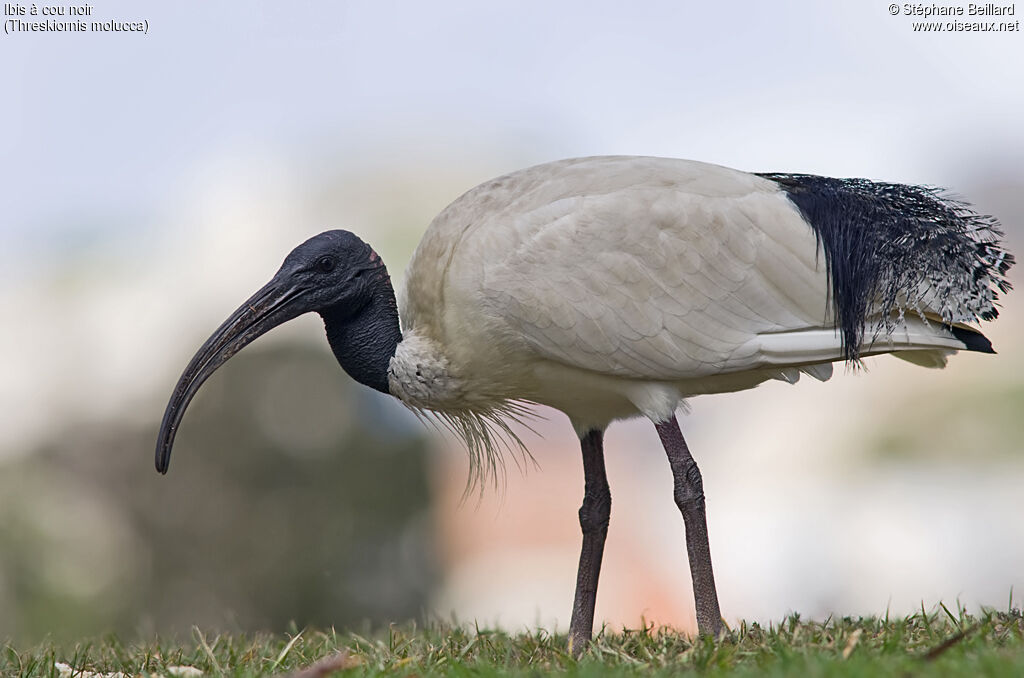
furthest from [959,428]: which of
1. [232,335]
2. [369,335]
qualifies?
[232,335]

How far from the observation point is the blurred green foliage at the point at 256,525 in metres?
13.4

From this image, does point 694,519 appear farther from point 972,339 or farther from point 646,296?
point 972,339

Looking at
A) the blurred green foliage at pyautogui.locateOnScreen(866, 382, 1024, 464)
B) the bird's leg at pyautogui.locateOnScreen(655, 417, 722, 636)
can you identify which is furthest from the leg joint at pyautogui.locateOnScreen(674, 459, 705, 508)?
the blurred green foliage at pyautogui.locateOnScreen(866, 382, 1024, 464)

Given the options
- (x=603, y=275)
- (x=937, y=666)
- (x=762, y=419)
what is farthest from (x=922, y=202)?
(x=762, y=419)

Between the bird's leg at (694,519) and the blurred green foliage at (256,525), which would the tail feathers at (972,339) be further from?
the blurred green foliage at (256,525)

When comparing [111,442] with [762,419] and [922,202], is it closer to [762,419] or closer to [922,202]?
[762,419]

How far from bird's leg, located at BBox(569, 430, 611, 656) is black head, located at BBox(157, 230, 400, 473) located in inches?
40.7

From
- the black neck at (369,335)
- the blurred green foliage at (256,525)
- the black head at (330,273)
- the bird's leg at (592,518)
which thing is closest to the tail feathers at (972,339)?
the bird's leg at (592,518)

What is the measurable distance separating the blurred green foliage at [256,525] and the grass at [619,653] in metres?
7.77

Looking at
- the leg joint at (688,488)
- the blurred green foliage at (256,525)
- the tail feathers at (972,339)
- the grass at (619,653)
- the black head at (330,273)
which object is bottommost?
the blurred green foliage at (256,525)

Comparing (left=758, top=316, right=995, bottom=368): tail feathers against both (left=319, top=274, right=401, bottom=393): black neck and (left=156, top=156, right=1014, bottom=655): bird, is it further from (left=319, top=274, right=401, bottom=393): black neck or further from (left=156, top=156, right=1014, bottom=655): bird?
(left=319, top=274, right=401, bottom=393): black neck

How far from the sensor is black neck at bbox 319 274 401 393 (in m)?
5.48

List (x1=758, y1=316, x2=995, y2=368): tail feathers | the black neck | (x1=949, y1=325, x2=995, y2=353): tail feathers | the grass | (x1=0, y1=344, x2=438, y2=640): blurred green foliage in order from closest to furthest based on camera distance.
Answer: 1. the grass
2. (x1=758, y1=316, x2=995, y2=368): tail feathers
3. (x1=949, y1=325, x2=995, y2=353): tail feathers
4. the black neck
5. (x1=0, y1=344, x2=438, y2=640): blurred green foliage

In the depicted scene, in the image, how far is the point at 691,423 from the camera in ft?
49.0
